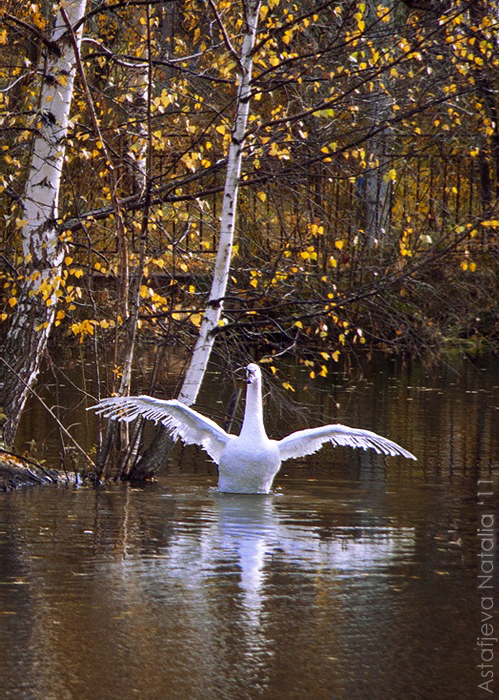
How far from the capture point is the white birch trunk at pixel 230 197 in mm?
10836

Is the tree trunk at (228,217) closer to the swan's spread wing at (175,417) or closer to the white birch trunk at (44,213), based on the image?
the swan's spread wing at (175,417)

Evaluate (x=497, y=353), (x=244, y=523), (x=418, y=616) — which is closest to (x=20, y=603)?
(x=418, y=616)

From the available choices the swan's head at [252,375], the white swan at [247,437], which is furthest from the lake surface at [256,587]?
the swan's head at [252,375]

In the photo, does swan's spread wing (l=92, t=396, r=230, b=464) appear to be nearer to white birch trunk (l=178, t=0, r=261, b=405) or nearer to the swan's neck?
the swan's neck

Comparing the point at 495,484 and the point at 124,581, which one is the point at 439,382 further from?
the point at 124,581

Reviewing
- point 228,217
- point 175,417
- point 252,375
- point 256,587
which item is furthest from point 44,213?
point 256,587

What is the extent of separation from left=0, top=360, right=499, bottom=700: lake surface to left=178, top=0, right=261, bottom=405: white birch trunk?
1.28 meters

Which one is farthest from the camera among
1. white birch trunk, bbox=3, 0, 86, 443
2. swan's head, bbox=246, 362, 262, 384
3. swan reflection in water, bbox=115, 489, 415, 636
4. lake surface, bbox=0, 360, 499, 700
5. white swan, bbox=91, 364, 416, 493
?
white birch trunk, bbox=3, 0, 86, 443

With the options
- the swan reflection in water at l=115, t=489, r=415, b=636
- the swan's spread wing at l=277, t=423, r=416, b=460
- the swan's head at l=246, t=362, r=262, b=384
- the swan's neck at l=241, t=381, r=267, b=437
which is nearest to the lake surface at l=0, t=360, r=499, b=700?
the swan reflection in water at l=115, t=489, r=415, b=636

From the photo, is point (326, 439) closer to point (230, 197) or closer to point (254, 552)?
point (230, 197)

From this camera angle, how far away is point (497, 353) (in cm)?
2419

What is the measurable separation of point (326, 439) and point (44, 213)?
3.12 meters

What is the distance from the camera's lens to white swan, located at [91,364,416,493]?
10.7 metres

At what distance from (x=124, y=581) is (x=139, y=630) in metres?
1.01
